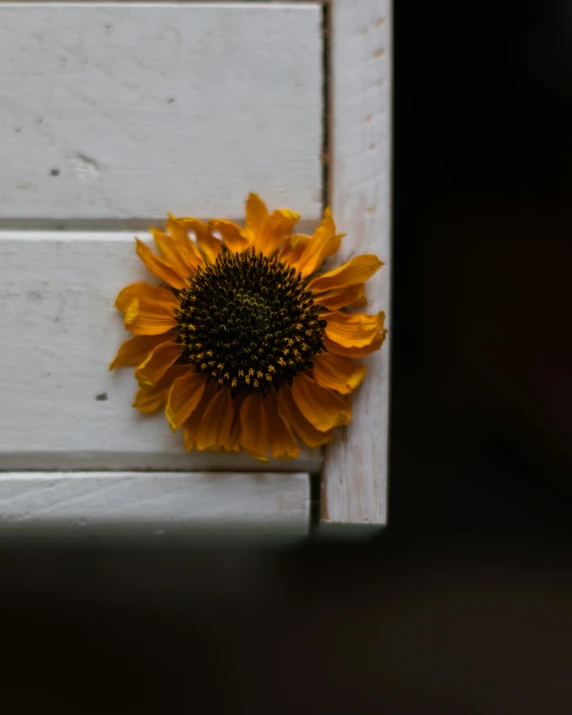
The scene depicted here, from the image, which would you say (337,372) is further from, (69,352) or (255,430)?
(69,352)

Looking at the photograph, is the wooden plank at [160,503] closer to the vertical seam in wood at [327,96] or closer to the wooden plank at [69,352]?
the wooden plank at [69,352]

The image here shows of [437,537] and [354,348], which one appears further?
[437,537]

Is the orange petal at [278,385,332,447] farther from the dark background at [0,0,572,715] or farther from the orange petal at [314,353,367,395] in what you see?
the dark background at [0,0,572,715]

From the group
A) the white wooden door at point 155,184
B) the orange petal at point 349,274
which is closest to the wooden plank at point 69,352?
the white wooden door at point 155,184

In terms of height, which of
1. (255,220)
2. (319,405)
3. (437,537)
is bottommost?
(437,537)

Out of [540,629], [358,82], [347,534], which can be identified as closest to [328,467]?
[347,534]

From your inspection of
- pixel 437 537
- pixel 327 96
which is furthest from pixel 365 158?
pixel 437 537
